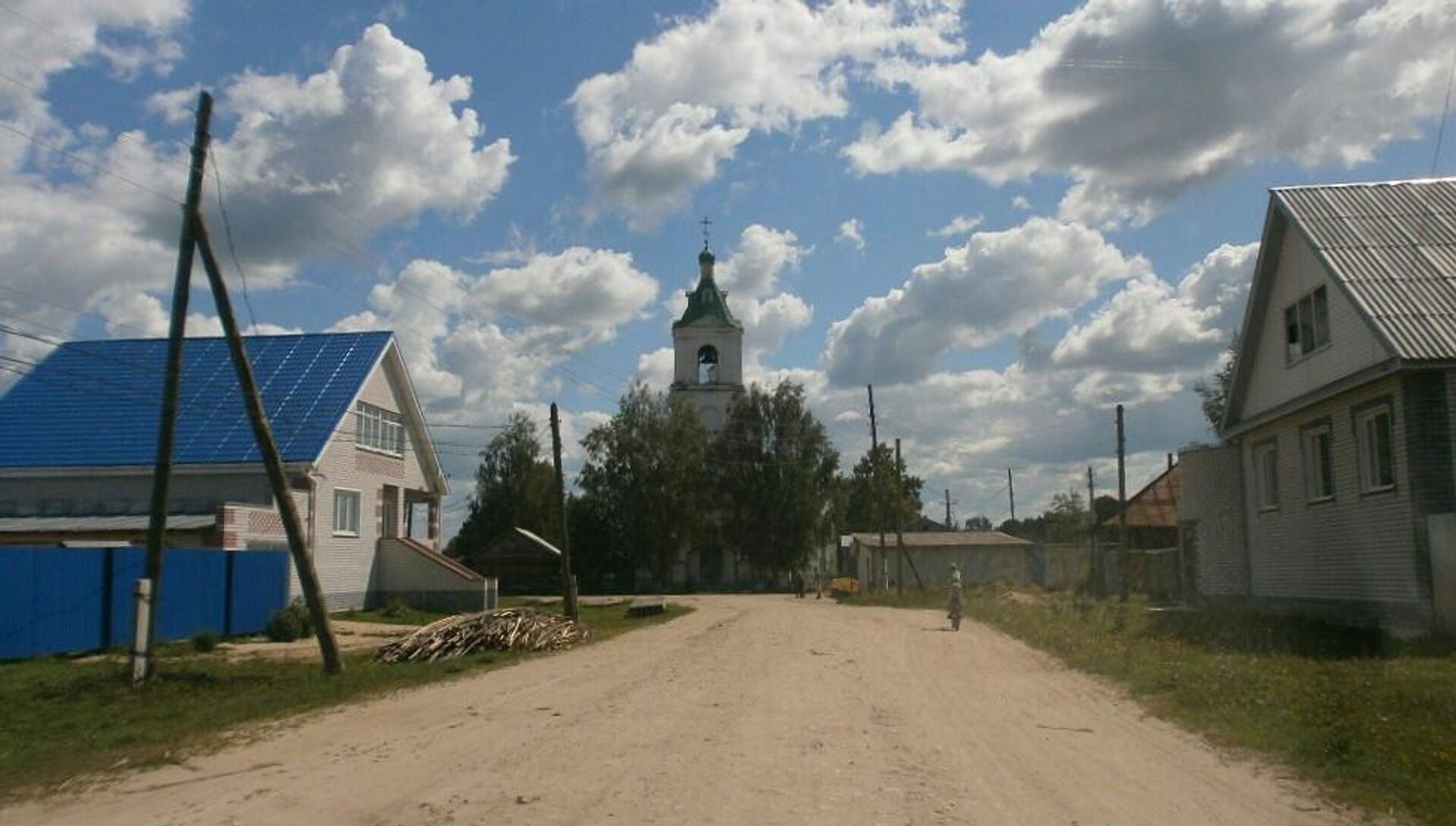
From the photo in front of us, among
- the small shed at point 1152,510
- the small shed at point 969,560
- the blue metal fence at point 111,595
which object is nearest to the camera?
the blue metal fence at point 111,595

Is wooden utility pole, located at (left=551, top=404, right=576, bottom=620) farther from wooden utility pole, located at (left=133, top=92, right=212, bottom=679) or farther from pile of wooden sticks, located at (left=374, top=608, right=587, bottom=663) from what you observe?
wooden utility pole, located at (left=133, top=92, right=212, bottom=679)

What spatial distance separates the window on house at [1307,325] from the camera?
21859mm

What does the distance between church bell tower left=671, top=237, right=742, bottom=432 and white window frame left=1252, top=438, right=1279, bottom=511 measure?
159 feet

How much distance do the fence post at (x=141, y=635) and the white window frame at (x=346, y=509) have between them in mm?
18219

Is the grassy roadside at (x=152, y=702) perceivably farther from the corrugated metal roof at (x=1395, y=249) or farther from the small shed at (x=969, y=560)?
the small shed at (x=969, y=560)

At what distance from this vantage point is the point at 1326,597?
21797mm

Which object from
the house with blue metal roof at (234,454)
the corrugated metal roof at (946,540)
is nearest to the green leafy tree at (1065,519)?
the corrugated metal roof at (946,540)

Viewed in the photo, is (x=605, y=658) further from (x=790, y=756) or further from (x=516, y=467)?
(x=516, y=467)

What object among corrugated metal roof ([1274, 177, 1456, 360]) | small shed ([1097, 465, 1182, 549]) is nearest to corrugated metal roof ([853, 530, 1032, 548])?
small shed ([1097, 465, 1182, 549])

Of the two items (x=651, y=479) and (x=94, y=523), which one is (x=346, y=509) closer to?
(x=94, y=523)

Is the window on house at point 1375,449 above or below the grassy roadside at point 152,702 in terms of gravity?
above

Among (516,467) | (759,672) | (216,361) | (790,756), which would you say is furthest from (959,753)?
(516,467)

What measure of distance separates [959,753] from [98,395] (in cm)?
3273

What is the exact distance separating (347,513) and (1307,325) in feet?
85.2
